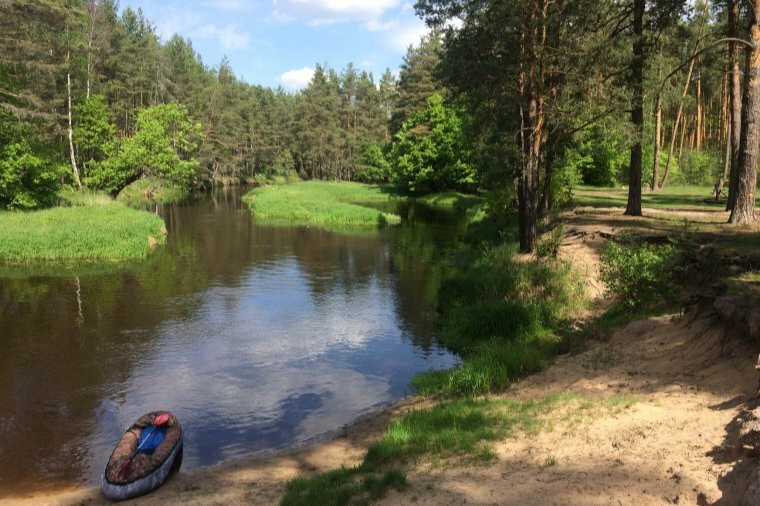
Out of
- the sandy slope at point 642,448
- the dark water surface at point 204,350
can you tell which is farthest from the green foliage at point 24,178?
the sandy slope at point 642,448

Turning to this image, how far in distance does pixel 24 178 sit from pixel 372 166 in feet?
204

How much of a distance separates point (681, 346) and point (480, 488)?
615 centimetres

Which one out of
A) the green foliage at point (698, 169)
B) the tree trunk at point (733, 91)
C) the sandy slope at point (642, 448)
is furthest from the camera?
the green foliage at point (698, 169)

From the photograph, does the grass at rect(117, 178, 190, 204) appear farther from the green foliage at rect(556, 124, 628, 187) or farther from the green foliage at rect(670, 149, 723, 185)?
the green foliage at rect(670, 149, 723, 185)

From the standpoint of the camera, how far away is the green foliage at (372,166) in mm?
89875

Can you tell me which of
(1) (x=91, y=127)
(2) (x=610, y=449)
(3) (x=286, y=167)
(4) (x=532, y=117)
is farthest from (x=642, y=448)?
(3) (x=286, y=167)

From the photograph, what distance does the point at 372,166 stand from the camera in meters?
93.1

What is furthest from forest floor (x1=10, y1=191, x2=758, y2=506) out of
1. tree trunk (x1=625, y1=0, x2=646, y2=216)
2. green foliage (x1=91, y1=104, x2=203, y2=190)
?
green foliage (x1=91, y1=104, x2=203, y2=190)

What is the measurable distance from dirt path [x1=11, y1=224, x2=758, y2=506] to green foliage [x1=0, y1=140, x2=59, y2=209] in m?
30.5

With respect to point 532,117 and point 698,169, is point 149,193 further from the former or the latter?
point 698,169

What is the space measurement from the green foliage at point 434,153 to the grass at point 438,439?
52.7 m

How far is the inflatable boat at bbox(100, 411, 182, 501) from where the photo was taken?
363 inches

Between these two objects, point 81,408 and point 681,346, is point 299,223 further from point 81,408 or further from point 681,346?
point 681,346

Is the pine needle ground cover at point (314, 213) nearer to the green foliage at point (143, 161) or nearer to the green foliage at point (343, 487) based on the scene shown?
the green foliage at point (143, 161)
